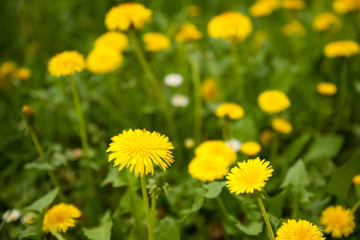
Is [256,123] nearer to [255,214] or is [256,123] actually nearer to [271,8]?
[255,214]

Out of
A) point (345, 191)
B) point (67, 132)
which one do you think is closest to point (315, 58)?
point (345, 191)

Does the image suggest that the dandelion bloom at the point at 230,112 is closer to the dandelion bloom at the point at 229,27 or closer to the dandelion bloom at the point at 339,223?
the dandelion bloom at the point at 229,27

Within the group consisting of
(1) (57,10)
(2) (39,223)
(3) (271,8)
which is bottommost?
(2) (39,223)

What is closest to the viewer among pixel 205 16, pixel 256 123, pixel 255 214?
pixel 255 214

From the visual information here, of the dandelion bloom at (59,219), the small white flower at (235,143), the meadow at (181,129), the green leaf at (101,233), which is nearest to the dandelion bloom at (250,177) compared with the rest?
the meadow at (181,129)

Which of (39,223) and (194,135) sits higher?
(194,135)

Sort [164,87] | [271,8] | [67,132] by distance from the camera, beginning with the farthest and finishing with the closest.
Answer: [271,8]
[164,87]
[67,132]

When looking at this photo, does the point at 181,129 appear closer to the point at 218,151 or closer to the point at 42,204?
the point at 218,151

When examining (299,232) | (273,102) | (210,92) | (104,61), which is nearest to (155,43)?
(104,61)
